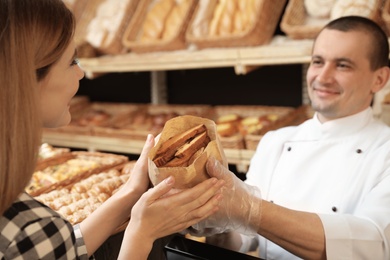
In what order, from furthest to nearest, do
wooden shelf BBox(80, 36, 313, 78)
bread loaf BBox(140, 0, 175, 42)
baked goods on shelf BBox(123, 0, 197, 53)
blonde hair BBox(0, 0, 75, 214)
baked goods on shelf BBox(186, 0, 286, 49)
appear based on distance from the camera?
bread loaf BBox(140, 0, 175, 42), baked goods on shelf BBox(123, 0, 197, 53), baked goods on shelf BBox(186, 0, 286, 49), wooden shelf BBox(80, 36, 313, 78), blonde hair BBox(0, 0, 75, 214)

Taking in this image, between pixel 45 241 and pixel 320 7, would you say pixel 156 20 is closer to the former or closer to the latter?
pixel 320 7

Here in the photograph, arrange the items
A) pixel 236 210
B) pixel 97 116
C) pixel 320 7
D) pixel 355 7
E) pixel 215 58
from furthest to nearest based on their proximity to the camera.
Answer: pixel 97 116, pixel 215 58, pixel 320 7, pixel 355 7, pixel 236 210

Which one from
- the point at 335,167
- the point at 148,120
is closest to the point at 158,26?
the point at 148,120

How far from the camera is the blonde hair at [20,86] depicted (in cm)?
74

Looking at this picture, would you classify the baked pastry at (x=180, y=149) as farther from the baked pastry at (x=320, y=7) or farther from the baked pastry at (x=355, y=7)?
the baked pastry at (x=320, y=7)

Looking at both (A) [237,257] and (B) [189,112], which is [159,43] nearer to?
(B) [189,112]

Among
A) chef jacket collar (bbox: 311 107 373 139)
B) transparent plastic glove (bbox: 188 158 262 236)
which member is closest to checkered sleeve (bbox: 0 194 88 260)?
transparent plastic glove (bbox: 188 158 262 236)

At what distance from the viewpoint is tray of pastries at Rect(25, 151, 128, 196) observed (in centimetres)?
173

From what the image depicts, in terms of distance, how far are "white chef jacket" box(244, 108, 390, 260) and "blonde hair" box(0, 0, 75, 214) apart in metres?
0.85

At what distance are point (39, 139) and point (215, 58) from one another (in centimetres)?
164

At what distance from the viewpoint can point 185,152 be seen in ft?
3.19

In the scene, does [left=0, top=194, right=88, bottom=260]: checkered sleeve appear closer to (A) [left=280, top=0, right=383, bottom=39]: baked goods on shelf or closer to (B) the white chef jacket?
(B) the white chef jacket

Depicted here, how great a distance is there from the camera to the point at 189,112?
2.89 m

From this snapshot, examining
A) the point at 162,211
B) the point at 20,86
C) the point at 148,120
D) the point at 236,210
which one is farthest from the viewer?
the point at 148,120
